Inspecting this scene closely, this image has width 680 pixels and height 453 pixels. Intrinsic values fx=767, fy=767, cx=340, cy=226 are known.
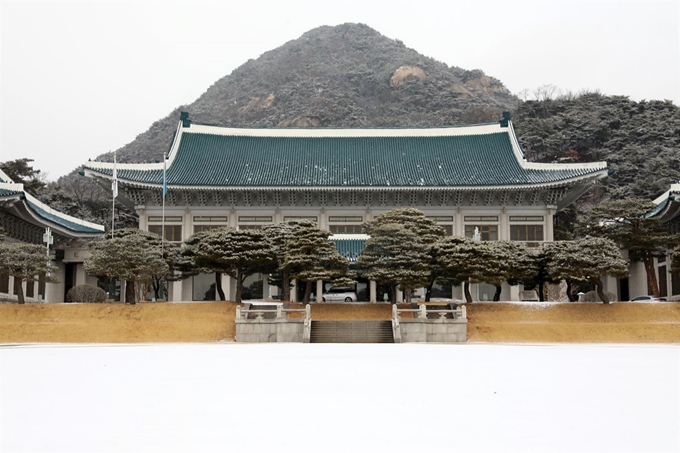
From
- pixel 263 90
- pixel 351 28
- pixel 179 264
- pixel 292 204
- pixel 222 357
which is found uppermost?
pixel 351 28

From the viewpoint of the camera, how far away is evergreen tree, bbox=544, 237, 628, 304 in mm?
41094

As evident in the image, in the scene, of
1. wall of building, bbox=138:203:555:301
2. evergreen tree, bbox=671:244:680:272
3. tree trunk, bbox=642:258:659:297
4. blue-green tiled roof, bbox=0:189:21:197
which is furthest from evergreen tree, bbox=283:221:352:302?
tree trunk, bbox=642:258:659:297

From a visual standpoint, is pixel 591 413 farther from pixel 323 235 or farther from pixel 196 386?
pixel 323 235

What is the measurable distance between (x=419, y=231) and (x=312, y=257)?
671 centimetres

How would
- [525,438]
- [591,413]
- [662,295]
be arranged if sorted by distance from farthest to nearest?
[662,295] → [591,413] → [525,438]

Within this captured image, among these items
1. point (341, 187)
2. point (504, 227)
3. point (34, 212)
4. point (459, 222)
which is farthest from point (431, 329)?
point (34, 212)

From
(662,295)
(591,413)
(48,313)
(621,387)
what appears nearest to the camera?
(591,413)

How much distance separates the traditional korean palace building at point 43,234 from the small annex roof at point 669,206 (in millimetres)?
35255

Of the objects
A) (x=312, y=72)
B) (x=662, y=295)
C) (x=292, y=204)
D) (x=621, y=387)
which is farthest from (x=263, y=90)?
(x=621, y=387)

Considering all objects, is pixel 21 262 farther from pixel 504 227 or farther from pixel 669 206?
pixel 669 206

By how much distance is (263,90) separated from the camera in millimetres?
143875

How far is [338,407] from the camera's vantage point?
12.2 metres

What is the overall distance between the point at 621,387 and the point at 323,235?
94.9 ft

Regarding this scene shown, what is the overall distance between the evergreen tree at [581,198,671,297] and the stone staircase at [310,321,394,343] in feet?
58.1
